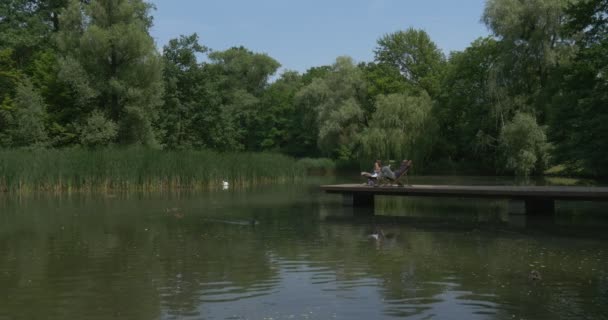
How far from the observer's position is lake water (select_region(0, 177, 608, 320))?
7348 mm

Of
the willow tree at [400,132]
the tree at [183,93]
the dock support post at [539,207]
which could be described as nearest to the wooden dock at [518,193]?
the dock support post at [539,207]

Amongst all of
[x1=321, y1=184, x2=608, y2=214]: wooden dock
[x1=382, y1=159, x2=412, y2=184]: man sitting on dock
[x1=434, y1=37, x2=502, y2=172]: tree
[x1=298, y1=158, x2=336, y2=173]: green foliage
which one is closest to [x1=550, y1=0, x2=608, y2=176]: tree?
[x1=321, y1=184, x2=608, y2=214]: wooden dock

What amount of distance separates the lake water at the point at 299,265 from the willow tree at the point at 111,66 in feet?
66.5

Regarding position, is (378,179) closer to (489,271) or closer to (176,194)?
(176,194)

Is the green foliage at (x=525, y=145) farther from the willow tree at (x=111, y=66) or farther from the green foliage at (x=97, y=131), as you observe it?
the green foliage at (x=97, y=131)

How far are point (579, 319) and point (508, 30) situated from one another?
1430 inches

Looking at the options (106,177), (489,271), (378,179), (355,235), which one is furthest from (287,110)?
(489,271)

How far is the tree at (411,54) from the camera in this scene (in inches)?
2381

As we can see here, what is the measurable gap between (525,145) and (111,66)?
86.4 ft

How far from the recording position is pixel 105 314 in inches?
280

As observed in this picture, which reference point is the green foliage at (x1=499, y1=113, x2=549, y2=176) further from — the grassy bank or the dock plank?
the dock plank

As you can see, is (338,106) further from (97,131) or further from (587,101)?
(587,101)

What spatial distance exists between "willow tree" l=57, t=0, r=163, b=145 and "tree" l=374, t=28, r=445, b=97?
93.6 ft

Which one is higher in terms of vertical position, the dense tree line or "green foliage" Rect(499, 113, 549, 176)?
the dense tree line
